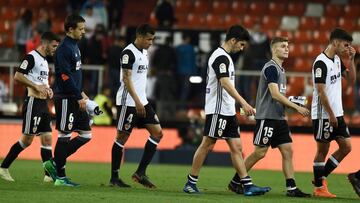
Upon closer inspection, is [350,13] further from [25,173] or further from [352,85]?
[25,173]

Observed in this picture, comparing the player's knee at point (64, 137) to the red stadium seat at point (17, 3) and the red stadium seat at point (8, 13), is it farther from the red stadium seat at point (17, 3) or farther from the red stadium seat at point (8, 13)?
the red stadium seat at point (17, 3)

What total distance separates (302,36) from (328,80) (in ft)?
49.5

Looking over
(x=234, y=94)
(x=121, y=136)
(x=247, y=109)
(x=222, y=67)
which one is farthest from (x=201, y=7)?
(x=247, y=109)

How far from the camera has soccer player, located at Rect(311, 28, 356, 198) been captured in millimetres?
14562

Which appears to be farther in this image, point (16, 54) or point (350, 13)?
point (350, 13)

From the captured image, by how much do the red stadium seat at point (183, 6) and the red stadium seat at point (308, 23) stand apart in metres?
3.17

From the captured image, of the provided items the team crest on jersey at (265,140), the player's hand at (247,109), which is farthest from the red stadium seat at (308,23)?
the player's hand at (247,109)

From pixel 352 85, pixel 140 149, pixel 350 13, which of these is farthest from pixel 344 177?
pixel 350 13

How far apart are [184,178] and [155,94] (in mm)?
6641

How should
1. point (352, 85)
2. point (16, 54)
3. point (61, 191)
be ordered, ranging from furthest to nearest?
point (16, 54)
point (352, 85)
point (61, 191)

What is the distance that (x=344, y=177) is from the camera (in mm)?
20109

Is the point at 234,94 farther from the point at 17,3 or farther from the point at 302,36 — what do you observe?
the point at 17,3

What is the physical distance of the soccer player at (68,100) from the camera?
49.5 feet

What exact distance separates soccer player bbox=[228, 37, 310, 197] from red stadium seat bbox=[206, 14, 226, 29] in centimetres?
1545
